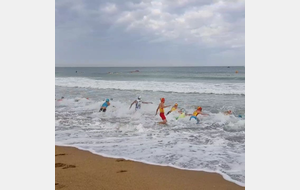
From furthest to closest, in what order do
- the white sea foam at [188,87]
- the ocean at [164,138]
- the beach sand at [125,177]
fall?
the white sea foam at [188,87] < the ocean at [164,138] < the beach sand at [125,177]

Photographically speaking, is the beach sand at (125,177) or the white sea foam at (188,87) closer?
the beach sand at (125,177)

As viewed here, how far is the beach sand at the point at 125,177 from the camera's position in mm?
1954

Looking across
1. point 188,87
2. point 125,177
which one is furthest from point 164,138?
point 188,87

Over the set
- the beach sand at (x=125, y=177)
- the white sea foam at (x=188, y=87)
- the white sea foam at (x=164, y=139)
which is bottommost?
the beach sand at (x=125, y=177)

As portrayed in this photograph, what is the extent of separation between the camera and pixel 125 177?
2.12m

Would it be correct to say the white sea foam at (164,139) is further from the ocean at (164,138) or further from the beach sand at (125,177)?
the beach sand at (125,177)

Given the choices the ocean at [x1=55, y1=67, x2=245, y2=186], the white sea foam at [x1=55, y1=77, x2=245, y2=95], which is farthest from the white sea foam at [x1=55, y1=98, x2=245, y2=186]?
the white sea foam at [x1=55, y1=77, x2=245, y2=95]

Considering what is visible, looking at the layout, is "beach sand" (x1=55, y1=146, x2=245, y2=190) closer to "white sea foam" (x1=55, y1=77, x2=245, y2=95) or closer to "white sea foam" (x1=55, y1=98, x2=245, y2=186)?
"white sea foam" (x1=55, y1=98, x2=245, y2=186)

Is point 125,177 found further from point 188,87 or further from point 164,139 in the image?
point 188,87

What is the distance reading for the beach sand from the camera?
1954 millimetres

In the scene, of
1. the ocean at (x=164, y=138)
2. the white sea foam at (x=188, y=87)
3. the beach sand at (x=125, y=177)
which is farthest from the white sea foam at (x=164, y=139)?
the white sea foam at (x=188, y=87)
